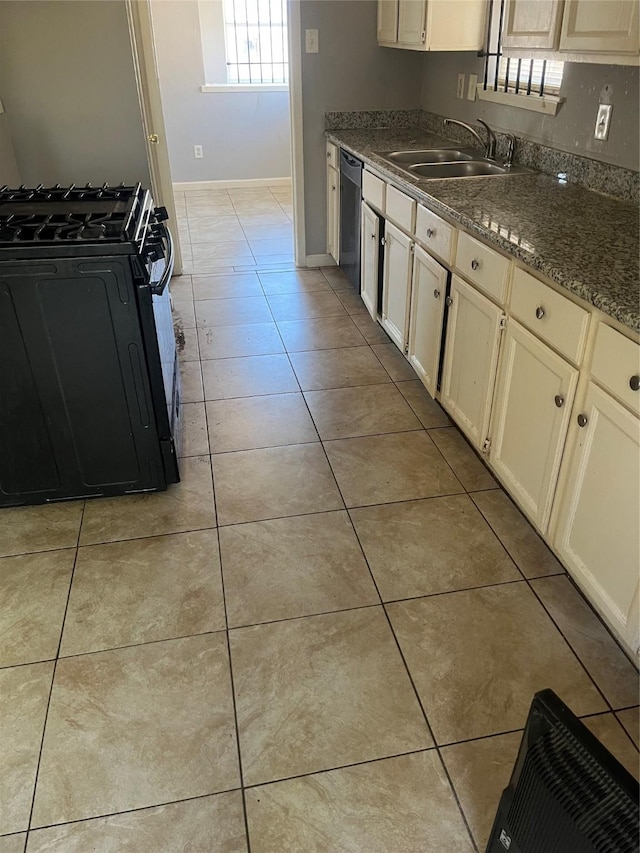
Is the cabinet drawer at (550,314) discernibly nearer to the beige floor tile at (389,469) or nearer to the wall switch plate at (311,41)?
the beige floor tile at (389,469)

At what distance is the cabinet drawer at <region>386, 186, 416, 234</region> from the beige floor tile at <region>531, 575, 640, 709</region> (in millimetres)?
1546

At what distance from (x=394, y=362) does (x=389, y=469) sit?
3.01 ft

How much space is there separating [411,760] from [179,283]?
3468 mm

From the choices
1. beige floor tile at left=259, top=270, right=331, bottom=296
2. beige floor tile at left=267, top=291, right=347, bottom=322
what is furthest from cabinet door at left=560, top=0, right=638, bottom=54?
beige floor tile at left=259, top=270, right=331, bottom=296

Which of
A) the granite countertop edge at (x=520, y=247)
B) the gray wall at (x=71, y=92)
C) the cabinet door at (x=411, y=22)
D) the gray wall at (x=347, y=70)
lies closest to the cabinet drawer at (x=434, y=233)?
the granite countertop edge at (x=520, y=247)

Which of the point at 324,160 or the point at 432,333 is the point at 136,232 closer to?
the point at 432,333

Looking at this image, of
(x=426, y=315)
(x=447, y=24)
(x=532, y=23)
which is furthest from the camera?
(x=447, y=24)

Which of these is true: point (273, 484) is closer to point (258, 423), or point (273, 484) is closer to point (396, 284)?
point (258, 423)

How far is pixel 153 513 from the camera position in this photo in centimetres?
216

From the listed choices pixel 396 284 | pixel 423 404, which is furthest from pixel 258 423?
pixel 396 284

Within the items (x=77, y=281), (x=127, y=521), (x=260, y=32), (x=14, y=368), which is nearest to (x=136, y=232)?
(x=77, y=281)

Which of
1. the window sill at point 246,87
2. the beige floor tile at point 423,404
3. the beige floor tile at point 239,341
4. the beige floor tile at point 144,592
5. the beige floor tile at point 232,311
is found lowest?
the beige floor tile at point 144,592

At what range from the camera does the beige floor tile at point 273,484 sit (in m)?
2.16

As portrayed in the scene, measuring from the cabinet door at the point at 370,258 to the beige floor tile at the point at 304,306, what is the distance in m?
0.26
